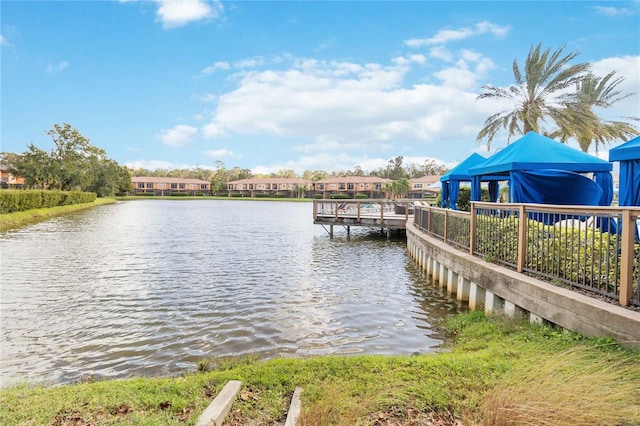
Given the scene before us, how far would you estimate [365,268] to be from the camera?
12.8 m

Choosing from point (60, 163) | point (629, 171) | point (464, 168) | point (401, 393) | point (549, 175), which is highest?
point (60, 163)

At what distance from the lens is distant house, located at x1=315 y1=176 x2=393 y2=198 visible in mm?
95375

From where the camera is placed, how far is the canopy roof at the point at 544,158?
938cm

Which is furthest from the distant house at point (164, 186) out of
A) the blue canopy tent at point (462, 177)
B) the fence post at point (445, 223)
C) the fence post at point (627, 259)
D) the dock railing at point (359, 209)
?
the fence post at point (627, 259)

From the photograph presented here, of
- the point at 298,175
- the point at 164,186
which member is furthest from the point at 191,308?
the point at 298,175

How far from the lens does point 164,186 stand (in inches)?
4328

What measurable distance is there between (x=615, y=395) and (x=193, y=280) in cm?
962

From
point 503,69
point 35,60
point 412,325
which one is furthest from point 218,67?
point 412,325

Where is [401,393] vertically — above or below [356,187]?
below

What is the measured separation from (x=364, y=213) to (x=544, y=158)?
534 inches

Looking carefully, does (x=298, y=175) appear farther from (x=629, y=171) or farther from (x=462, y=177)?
(x=629, y=171)

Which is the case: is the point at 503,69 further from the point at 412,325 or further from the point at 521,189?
the point at 412,325

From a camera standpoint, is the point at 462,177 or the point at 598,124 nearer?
the point at 462,177

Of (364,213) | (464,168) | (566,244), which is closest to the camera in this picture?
(566,244)
